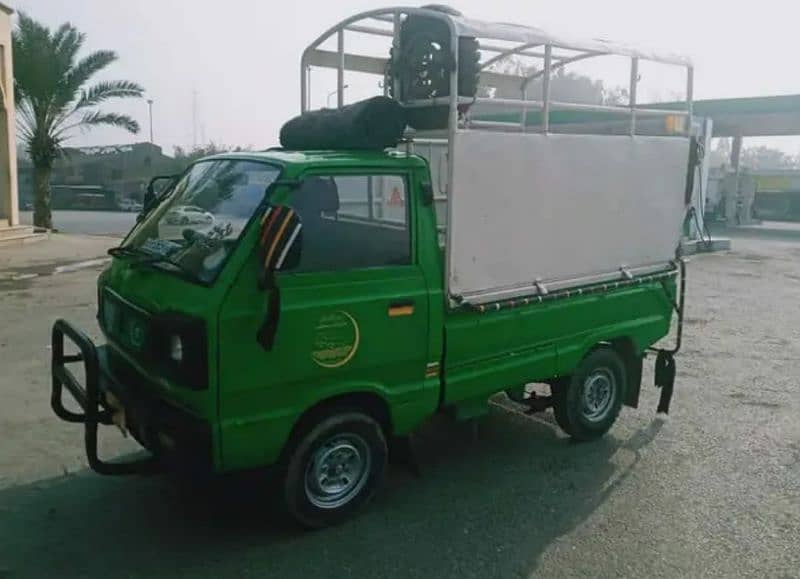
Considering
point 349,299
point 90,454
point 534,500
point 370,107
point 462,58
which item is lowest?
point 534,500

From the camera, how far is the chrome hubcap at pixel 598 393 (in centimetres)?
524

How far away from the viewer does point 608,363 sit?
5.32m

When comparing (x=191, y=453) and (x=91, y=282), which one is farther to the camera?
(x=91, y=282)

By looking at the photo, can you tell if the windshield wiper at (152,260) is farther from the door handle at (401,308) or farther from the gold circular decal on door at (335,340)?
the door handle at (401,308)

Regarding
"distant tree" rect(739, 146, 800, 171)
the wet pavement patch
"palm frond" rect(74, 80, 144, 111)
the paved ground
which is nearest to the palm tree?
"palm frond" rect(74, 80, 144, 111)

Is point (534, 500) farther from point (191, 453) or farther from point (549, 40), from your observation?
point (549, 40)

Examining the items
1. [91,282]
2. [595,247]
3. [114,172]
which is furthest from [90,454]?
[114,172]

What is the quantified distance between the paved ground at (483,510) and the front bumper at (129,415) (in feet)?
1.60

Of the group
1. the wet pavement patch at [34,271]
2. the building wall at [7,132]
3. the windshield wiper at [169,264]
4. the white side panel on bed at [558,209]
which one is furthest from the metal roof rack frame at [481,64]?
the building wall at [7,132]

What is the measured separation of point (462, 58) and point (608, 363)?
265 centimetres

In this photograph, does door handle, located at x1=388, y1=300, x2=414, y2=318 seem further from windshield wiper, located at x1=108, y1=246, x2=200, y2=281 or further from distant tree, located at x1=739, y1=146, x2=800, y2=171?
distant tree, located at x1=739, y1=146, x2=800, y2=171

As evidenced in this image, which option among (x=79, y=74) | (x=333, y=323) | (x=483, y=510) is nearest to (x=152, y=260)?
(x=333, y=323)

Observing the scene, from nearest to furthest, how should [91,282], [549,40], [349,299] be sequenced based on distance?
[349,299] < [549,40] < [91,282]

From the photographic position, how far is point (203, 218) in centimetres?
386
